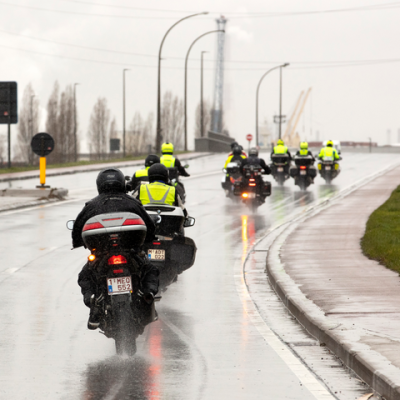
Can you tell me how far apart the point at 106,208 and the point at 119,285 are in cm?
74

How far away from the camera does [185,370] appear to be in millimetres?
7379

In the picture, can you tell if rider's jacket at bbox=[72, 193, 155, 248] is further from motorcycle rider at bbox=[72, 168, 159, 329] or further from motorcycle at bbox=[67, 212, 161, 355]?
motorcycle at bbox=[67, 212, 161, 355]

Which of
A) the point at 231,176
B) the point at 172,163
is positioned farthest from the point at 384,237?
the point at 231,176

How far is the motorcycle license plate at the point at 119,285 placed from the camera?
7.75 m

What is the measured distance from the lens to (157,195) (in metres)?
11.0

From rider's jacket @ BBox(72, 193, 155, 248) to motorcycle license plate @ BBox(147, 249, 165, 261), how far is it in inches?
86.5

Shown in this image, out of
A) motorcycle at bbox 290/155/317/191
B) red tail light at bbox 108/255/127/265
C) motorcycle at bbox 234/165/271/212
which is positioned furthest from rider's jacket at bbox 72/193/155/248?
motorcycle at bbox 290/155/317/191

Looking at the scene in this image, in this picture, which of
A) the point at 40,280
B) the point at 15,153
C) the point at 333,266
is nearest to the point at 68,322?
the point at 40,280

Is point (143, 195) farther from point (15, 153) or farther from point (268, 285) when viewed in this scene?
point (15, 153)

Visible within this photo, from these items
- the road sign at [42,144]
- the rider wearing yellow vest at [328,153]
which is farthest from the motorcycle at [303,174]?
the road sign at [42,144]

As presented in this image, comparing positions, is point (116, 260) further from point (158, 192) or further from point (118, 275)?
point (158, 192)

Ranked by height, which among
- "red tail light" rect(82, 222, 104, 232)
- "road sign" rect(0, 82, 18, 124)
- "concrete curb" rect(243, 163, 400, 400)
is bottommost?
"concrete curb" rect(243, 163, 400, 400)

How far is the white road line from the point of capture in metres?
6.73

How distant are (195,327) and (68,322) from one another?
134 centimetres
